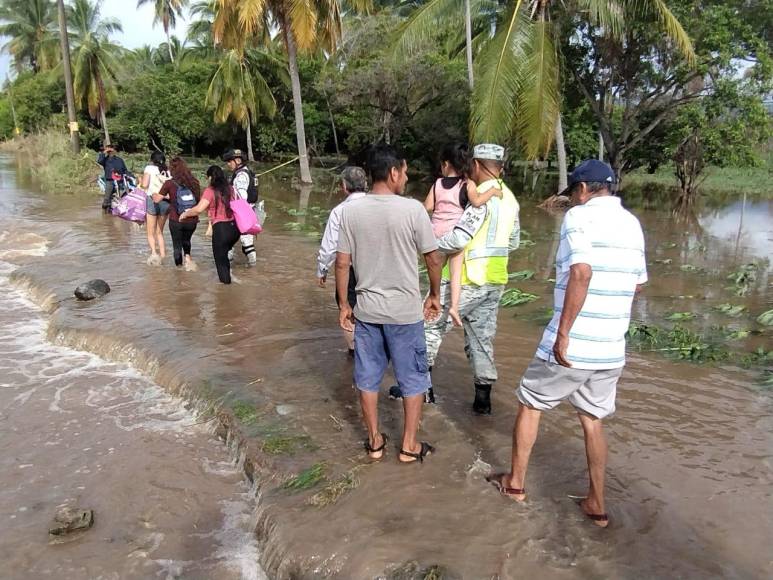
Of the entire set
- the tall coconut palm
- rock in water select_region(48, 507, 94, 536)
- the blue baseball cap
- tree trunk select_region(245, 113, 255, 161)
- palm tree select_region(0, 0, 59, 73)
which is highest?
palm tree select_region(0, 0, 59, 73)

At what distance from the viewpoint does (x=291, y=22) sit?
21891mm

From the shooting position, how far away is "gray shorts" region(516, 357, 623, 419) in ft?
10.2

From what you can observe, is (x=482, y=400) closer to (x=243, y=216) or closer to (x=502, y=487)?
(x=502, y=487)

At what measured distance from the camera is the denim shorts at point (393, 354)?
143 inches

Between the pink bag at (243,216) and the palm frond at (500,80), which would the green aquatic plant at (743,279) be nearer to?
the pink bag at (243,216)

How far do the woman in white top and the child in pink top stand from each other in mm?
6129

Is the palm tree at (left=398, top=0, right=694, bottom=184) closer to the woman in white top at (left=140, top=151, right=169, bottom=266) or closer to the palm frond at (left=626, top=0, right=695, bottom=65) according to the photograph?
the palm frond at (left=626, top=0, right=695, bottom=65)

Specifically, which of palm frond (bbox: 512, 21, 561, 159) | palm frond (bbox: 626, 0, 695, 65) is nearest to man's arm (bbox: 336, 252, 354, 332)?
palm frond (bbox: 512, 21, 561, 159)

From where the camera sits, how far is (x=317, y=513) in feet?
11.3

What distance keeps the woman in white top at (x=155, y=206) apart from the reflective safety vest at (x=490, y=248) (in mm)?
6482

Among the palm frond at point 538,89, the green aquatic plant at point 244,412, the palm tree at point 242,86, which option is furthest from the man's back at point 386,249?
the palm tree at point 242,86

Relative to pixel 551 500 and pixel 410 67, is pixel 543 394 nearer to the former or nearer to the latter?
pixel 551 500

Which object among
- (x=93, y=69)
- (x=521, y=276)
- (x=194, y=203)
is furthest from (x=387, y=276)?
(x=93, y=69)

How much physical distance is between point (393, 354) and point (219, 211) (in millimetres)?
5050
